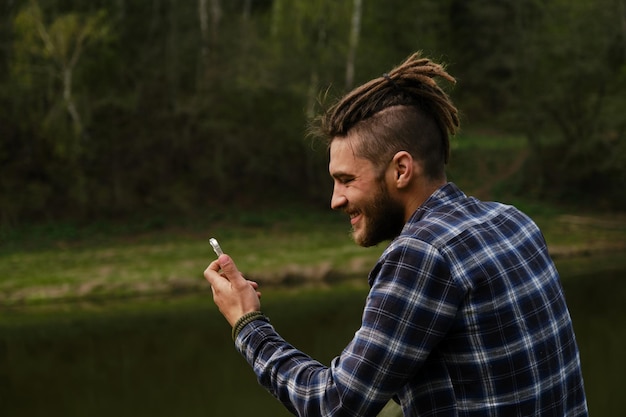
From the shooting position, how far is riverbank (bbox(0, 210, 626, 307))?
637 inches

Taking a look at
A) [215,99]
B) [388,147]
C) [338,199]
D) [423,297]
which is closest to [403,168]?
[388,147]

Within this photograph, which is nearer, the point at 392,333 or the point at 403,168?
the point at 392,333

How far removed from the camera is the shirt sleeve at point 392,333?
1.43 meters

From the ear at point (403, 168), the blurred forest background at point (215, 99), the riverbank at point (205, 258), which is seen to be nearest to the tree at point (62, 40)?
the blurred forest background at point (215, 99)

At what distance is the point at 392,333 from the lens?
4.72ft

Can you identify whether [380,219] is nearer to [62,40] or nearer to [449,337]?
[449,337]

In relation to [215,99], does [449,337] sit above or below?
above

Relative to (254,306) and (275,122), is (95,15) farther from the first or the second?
(254,306)

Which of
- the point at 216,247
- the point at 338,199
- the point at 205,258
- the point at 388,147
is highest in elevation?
the point at 388,147

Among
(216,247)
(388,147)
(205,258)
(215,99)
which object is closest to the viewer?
(388,147)

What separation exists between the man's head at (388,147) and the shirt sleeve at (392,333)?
0.19 meters

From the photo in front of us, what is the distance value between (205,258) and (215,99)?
7016 millimetres

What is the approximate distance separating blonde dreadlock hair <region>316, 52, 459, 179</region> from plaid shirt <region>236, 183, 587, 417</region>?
13 centimetres

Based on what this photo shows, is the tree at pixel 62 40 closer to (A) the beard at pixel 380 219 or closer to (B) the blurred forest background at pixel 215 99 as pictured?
(B) the blurred forest background at pixel 215 99
